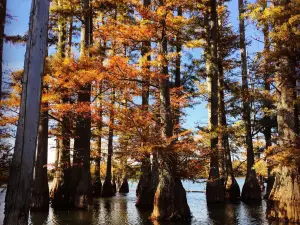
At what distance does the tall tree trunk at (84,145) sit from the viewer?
49.3ft

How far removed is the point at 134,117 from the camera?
512 inches

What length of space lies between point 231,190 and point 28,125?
708 inches

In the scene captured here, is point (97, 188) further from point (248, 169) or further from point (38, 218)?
point (38, 218)

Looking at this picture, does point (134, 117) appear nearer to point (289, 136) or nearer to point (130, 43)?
Answer: point (130, 43)

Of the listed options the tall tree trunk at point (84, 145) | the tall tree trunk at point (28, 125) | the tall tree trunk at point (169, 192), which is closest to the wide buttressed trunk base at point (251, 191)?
the tall tree trunk at point (169, 192)

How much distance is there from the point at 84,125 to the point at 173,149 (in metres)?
6.07

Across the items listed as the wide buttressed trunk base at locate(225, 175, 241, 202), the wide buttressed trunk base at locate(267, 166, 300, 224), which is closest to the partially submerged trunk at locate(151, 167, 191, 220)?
the wide buttressed trunk base at locate(267, 166, 300, 224)

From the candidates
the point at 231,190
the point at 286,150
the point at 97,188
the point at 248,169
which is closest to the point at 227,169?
the point at 231,190

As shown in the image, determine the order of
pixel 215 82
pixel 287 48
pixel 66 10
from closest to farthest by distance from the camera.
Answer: pixel 287 48 < pixel 66 10 < pixel 215 82

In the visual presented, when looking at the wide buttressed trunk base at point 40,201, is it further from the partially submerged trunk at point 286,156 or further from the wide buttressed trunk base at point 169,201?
the partially submerged trunk at point 286,156

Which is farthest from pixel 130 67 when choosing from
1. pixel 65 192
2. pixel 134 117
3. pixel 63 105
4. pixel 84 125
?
pixel 65 192

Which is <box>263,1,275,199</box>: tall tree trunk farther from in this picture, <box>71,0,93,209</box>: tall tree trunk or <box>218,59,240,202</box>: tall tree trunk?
<box>71,0,93,209</box>: tall tree trunk

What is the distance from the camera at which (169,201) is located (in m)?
11.6

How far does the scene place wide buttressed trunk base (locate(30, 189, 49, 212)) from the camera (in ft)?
46.0
